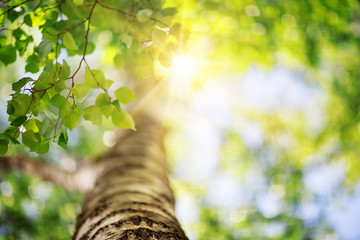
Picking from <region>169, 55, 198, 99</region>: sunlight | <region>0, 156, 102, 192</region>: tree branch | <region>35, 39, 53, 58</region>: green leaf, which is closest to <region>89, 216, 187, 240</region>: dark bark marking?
<region>35, 39, 53, 58</region>: green leaf

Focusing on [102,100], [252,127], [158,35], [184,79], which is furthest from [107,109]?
[252,127]

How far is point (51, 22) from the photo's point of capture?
3.46ft

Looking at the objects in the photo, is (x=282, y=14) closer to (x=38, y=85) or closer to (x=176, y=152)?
(x=38, y=85)

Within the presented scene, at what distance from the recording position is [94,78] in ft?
2.99

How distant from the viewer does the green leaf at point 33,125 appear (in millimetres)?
878

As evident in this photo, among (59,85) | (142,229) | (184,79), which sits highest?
(184,79)

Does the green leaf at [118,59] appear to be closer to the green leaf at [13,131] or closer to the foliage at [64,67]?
the foliage at [64,67]

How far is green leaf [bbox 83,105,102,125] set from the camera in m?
0.90

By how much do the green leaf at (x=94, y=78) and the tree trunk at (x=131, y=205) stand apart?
0.57 m

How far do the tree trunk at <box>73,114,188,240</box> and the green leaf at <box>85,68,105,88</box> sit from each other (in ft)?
1.86

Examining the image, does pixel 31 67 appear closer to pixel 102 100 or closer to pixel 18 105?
pixel 18 105

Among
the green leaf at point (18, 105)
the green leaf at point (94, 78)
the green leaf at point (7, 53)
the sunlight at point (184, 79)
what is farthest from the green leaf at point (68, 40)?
the sunlight at point (184, 79)

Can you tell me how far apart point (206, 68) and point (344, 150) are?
2.91 metres

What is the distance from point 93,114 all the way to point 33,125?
0.23 metres
